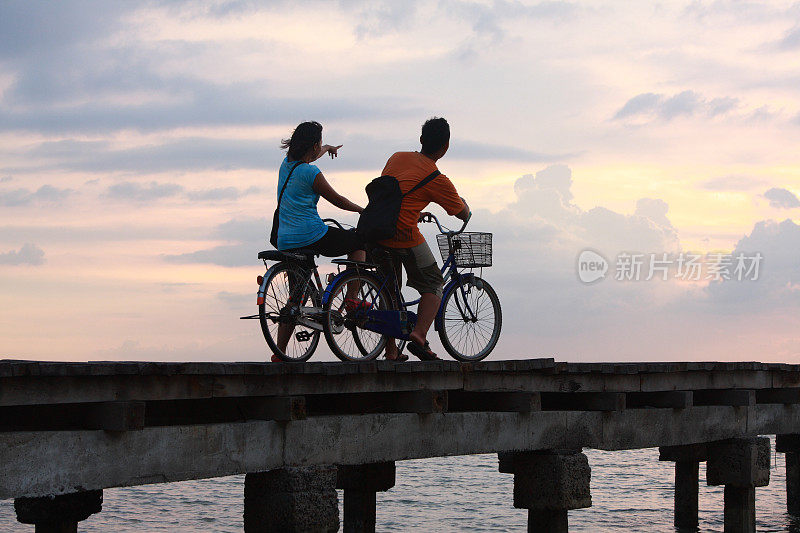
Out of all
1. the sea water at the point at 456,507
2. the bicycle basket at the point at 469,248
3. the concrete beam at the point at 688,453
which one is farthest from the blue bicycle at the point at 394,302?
the sea water at the point at 456,507

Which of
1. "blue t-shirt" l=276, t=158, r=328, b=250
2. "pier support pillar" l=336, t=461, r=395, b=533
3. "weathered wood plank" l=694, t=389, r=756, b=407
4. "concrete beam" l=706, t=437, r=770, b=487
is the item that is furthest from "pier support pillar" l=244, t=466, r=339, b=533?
"concrete beam" l=706, t=437, r=770, b=487

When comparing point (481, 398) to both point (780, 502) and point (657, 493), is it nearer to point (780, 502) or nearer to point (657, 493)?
point (780, 502)

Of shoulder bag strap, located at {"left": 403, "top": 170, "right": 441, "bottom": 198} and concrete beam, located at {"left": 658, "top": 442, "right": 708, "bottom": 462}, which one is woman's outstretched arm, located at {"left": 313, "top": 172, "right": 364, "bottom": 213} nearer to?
shoulder bag strap, located at {"left": 403, "top": 170, "right": 441, "bottom": 198}

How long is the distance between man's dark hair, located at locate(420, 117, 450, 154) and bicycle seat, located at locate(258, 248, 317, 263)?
4.89 feet

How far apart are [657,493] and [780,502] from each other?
580 centimetres

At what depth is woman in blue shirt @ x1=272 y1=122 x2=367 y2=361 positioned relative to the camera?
31.0 feet

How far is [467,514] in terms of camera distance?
94.1ft

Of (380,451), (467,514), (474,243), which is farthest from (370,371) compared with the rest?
(467,514)

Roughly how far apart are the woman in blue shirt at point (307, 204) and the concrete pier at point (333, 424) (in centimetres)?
129

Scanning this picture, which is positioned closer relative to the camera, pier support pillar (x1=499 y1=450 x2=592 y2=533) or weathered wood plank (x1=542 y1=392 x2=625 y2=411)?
pier support pillar (x1=499 y1=450 x2=592 y2=533)

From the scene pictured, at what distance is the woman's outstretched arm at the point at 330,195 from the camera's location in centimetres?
947

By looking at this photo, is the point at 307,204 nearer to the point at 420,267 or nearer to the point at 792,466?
the point at 420,267

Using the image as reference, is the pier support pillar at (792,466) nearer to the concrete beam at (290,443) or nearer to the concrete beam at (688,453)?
the concrete beam at (688,453)

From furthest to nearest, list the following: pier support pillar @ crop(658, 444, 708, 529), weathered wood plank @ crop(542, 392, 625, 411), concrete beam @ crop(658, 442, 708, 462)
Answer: pier support pillar @ crop(658, 444, 708, 529) < concrete beam @ crop(658, 442, 708, 462) < weathered wood plank @ crop(542, 392, 625, 411)
